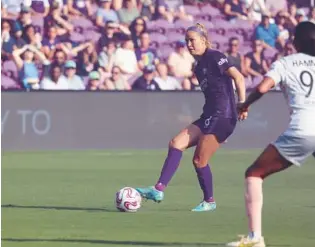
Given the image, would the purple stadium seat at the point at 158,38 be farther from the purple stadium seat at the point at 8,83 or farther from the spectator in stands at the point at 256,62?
the purple stadium seat at the point at 8,83

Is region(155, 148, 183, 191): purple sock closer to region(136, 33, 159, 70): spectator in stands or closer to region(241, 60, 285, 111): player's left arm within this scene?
region(241, 60, 285, 111): player's left arm

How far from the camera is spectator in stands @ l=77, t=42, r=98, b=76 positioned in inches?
966

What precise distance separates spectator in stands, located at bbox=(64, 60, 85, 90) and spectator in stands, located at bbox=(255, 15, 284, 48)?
4908 mm

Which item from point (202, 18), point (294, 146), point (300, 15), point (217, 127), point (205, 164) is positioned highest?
point (300, 15)

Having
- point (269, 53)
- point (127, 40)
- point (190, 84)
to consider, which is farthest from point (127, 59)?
point (269, 53)

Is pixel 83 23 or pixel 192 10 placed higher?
pixel 192 10

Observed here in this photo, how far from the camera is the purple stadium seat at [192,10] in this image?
26.7 meters

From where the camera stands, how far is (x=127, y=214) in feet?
41.4

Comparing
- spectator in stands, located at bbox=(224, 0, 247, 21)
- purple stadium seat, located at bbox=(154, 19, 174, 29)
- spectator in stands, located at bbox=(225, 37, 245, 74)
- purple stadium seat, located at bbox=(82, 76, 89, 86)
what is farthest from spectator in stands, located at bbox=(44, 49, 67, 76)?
spectator in stands, located at bbox=(224, 0, 247, 21)

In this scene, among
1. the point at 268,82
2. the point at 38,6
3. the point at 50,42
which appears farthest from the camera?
the point at 38,6

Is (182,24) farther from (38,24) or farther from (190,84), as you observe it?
(38,24)

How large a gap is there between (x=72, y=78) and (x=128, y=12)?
2447 mm

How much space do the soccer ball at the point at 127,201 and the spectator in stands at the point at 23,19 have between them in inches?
468

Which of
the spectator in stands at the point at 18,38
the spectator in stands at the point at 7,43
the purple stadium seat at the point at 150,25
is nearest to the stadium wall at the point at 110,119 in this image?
the spectator in stands at the point at 7,43
